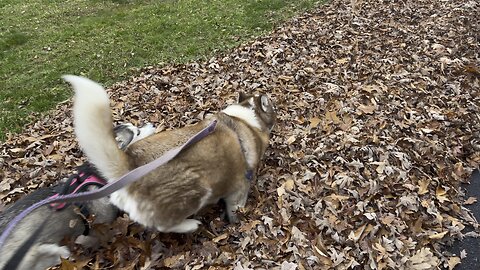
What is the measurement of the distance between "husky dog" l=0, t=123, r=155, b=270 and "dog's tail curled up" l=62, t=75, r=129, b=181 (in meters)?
0.15

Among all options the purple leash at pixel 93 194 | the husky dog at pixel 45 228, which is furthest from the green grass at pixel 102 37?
the purple leash at pixel 93 194

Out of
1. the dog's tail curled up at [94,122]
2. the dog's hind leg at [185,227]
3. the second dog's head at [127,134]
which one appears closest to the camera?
the dog's tail curled up at [94,122]

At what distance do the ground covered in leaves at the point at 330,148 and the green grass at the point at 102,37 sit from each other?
1165 millimetres

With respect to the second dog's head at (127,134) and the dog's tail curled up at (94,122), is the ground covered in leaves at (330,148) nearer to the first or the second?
the dog's tail curled up at (94,122)

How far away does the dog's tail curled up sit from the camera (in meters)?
3.18

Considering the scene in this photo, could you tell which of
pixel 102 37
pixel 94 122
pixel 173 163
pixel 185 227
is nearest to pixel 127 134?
pixel 173 163

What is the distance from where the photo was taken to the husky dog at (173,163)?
326 cm

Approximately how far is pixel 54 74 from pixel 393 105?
805 centimetres

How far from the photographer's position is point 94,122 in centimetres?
326

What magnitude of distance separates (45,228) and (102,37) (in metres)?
10.4

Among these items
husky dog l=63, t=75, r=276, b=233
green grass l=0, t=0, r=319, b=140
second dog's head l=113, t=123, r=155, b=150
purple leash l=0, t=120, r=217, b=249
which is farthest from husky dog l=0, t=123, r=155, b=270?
green grass l=0, t=0, r=319, b=140

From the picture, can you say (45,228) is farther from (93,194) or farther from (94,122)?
(94,122)

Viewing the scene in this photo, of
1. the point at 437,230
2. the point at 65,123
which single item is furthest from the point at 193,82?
the point at 437,230

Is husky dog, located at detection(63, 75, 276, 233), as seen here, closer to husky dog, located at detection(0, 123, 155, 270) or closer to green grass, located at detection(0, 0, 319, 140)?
husky dog, located at detection(0, 123, 155, 270)
